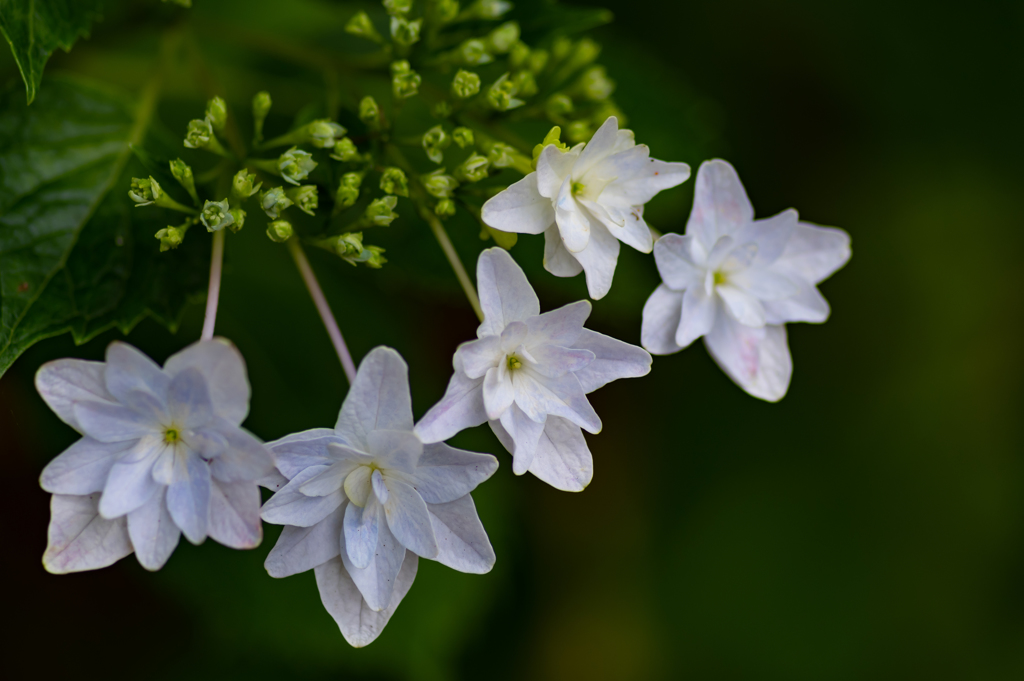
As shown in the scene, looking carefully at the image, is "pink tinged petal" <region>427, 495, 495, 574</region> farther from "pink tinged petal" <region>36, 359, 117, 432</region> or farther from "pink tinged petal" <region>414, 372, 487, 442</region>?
"pink tinged petal" <region>36, 359, 117, 432</region>

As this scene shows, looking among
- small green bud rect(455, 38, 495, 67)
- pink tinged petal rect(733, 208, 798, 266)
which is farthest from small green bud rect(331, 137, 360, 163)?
pink tinged petal rect(733, 208, 798, 266)

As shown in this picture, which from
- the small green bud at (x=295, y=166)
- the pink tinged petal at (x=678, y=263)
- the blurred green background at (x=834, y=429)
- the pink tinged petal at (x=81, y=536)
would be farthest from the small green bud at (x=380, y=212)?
the blurred green background at (x=834, y=429)

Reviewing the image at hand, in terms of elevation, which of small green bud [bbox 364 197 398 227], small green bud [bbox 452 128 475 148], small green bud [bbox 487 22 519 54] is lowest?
small green bud [bbox 364 197 398 227]

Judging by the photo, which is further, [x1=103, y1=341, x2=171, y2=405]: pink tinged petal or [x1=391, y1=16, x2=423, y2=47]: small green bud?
[x1=391, y1=16, x2=423, y2=47]: small green bud

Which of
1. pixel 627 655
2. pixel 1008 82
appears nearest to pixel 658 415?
pixel 627 655

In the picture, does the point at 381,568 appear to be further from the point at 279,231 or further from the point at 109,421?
the point at 279,231

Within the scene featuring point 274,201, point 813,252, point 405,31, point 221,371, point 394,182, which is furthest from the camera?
point 813,252

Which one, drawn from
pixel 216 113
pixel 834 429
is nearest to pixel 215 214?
pixel 216 113
